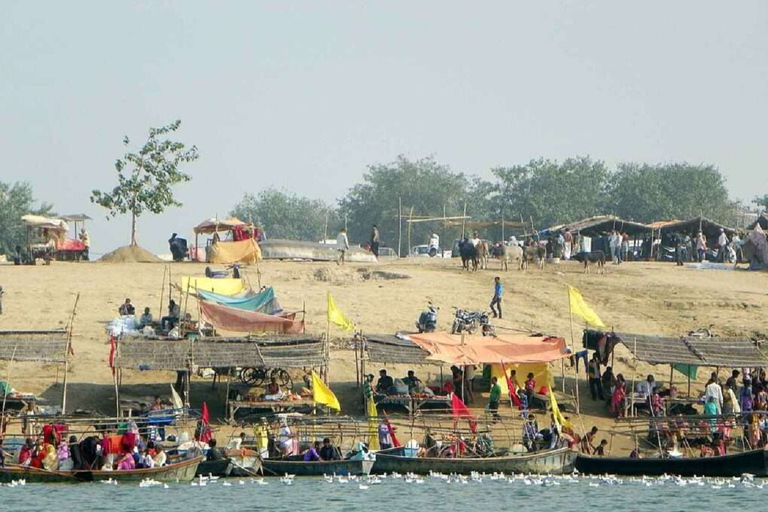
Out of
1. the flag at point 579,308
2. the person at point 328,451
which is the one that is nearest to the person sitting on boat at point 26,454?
the person at point 328,451

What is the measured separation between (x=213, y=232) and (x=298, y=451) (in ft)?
78.6

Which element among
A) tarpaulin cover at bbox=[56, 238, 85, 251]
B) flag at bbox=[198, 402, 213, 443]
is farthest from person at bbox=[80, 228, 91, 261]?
flag at bbox=[198, 402, 213, 443]

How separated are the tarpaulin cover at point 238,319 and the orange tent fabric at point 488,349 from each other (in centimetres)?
291

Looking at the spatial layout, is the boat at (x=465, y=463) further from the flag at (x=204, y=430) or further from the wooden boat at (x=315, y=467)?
the flag at (x=204, y=430)

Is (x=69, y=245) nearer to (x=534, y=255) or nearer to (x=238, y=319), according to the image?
(x=534, y=255)

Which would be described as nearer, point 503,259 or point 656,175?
point 503,259

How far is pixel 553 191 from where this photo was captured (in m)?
84.1

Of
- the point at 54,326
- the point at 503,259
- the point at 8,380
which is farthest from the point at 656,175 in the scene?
the point at 8,380

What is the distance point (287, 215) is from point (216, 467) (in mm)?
76502

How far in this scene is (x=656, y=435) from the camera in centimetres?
2914

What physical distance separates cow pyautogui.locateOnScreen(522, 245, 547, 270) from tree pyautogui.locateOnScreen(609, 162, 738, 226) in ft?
114

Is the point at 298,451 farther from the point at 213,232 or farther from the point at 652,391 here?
the point at 213,232

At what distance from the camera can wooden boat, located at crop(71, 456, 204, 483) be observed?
25.5 m

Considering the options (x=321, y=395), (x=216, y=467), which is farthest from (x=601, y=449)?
(x=216, y=467)
